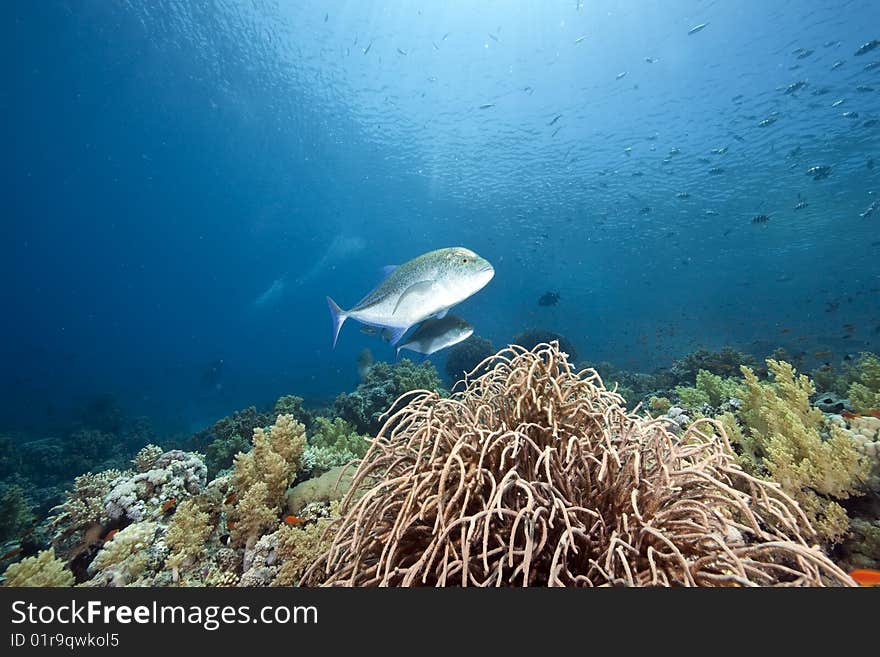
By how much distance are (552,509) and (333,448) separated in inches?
196

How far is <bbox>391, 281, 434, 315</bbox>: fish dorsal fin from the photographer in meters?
3.79

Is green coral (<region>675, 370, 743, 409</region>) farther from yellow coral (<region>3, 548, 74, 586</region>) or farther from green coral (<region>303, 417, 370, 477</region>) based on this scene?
yellow coral (<region>3, 548, 74, 586</region>)

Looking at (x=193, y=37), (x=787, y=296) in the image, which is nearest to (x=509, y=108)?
(x=193, y=37)

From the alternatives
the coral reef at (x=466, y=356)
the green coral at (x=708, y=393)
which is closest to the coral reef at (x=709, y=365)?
the green coral at (x=708, y=393)

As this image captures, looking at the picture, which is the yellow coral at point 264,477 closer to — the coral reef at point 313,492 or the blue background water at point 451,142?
the coral reef at point 313,492

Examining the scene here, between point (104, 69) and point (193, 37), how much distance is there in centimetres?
1205

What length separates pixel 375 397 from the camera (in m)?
8.38

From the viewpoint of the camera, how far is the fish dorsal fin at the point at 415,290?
3.79 m

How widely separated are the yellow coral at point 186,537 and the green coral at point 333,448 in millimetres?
1130

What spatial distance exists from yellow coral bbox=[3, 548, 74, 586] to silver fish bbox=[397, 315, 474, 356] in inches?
138

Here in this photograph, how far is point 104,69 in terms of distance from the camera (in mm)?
32969

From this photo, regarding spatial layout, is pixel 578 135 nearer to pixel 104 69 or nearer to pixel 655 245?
pixel 655 245

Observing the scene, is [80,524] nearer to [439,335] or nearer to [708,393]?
[439,335]

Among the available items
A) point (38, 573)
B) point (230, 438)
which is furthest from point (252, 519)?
point (230, 438)
